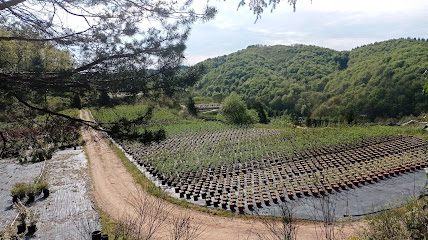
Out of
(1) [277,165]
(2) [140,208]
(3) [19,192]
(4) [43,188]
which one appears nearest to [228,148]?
(1) [277,165]

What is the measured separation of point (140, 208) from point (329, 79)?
87411 mm

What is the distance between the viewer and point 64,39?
17.4ft

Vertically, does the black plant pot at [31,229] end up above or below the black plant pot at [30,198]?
below

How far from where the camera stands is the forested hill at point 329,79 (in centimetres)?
5453

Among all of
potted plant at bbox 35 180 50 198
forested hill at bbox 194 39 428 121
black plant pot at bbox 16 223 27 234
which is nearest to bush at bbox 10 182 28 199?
potted plant at bbox 35 180 50 198

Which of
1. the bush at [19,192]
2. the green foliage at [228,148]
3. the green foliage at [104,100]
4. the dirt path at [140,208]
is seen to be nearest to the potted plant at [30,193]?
the bush at [19,192]

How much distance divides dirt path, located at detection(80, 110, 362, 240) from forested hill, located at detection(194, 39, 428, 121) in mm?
18219

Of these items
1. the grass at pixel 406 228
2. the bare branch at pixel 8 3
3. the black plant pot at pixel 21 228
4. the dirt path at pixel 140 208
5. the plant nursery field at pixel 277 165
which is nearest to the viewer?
the grass at pixel 406 228

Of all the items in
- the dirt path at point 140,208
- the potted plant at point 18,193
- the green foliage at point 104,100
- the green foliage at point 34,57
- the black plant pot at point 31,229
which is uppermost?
the green foliage at point 34,57

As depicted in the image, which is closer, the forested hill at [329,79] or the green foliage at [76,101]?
the green foliage at [76,101]

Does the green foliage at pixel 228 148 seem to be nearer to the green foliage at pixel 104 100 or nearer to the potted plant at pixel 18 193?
the potted plant at pixel 18 193

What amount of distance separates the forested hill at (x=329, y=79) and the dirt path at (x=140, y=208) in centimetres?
1822

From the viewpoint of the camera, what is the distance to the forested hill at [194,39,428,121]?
5453 centimetres

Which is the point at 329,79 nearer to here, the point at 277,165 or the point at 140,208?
the point at 277,165
